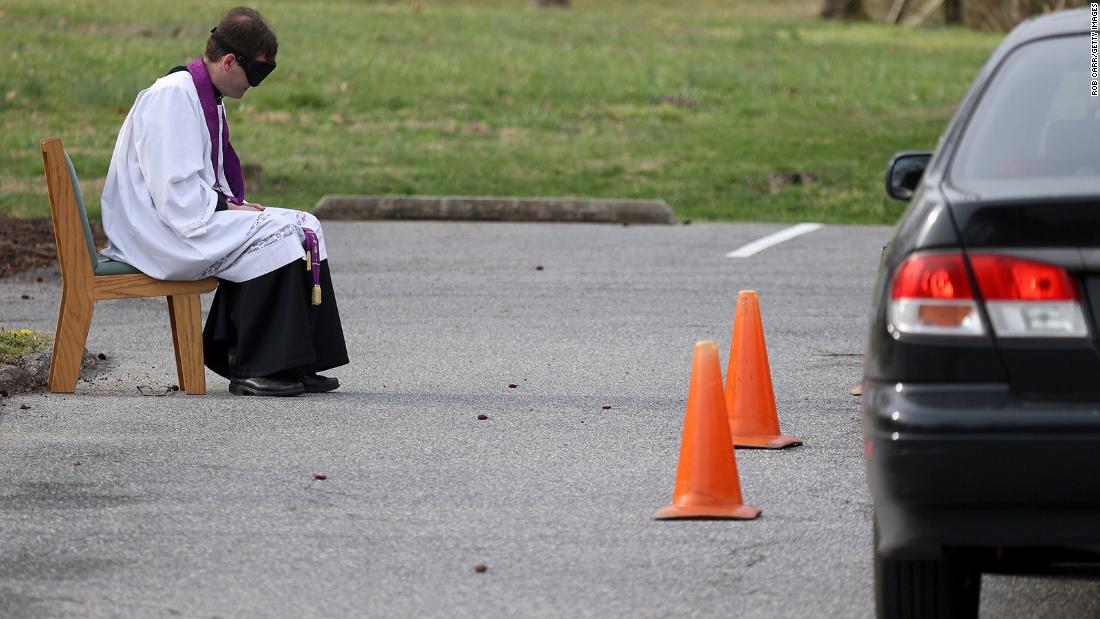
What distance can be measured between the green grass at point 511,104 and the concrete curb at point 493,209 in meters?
1.22

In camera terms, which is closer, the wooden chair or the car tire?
the car tire

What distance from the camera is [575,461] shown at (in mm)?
6477

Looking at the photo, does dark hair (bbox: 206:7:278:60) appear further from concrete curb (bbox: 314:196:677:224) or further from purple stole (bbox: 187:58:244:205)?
concrete curb (bbox: 314:196:677:224)

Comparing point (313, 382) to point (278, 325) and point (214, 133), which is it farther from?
point (214, 133)

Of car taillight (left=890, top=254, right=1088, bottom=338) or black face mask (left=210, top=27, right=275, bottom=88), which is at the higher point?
car taillight (left=890, top=254, right=1088, bottom=338)

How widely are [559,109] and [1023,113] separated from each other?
20.3 meters

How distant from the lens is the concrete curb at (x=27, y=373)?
7.86 m

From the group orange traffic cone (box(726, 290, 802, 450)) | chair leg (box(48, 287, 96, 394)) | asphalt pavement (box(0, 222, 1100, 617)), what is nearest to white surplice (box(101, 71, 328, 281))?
chair leg (box(48, 287, 96, 394))

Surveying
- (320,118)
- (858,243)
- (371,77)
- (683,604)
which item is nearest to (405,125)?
(320,118)

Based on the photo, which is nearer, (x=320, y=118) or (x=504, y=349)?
(x=504, y=349)

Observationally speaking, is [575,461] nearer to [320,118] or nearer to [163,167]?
[163,167]

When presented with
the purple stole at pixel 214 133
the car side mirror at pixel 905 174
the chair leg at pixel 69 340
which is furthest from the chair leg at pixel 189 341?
the car side mirror at pixel 905 174

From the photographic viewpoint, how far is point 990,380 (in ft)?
12.4

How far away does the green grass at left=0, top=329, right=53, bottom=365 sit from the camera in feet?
26.5
